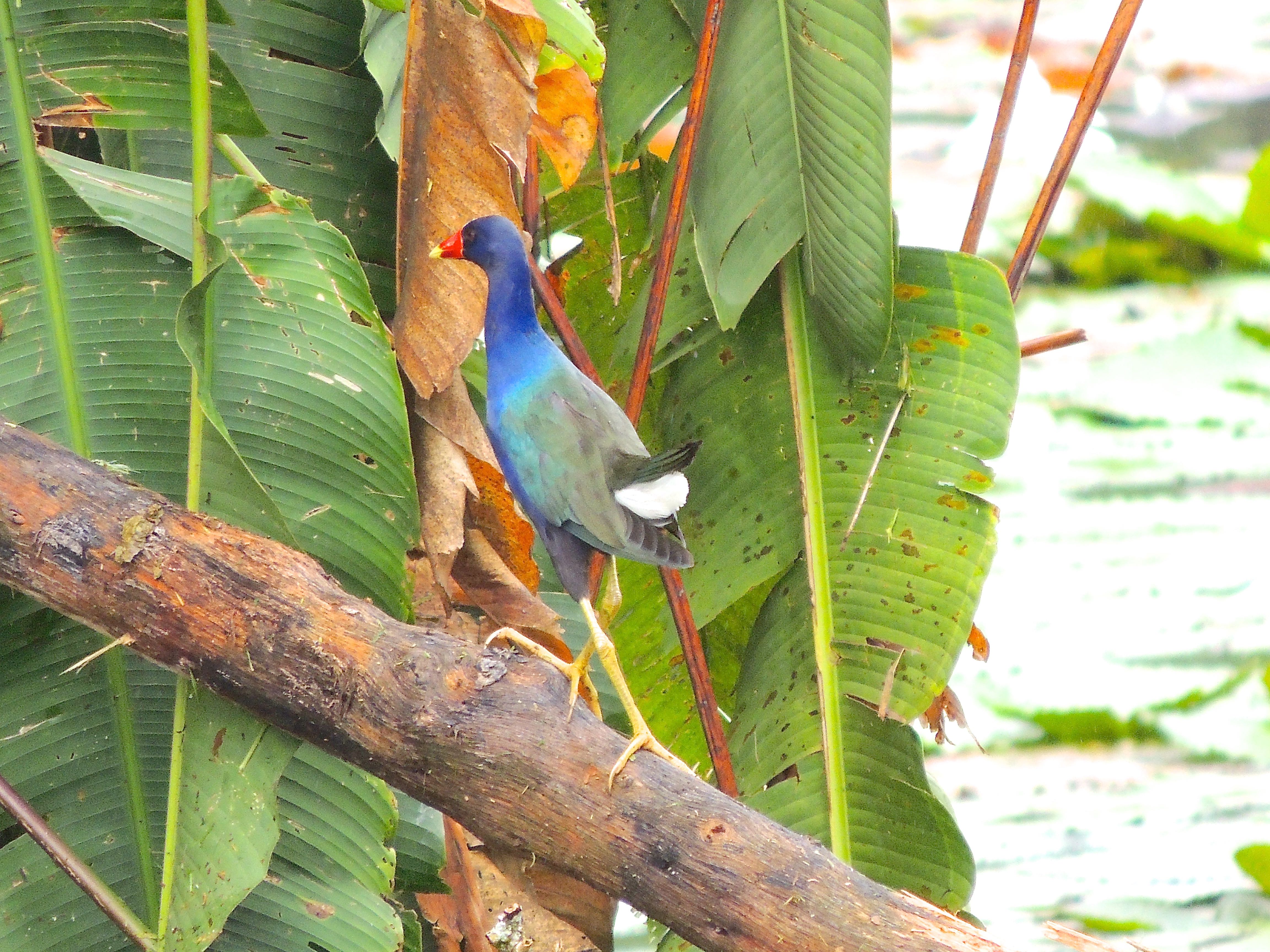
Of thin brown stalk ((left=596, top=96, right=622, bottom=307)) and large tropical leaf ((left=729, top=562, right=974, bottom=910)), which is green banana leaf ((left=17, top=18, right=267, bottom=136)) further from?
large tropical leaf ((left=729, top=562, right=974, bottom=910))

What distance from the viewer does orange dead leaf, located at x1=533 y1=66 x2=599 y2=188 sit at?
1.74 meters

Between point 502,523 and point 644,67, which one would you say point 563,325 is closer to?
point 502,523

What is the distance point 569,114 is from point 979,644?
1041 millimetres

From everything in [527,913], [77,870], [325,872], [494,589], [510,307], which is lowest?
[77,870]

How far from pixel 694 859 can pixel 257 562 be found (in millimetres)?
561

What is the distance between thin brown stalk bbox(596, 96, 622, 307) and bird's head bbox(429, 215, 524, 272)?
19cm

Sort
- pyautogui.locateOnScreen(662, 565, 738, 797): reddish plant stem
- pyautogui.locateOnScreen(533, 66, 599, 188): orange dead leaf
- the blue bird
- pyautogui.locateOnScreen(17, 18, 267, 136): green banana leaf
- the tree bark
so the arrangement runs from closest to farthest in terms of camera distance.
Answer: the tree bark, the blue bird, pyautogui.locateOnScreen(17, 18, 267, 136): green banana leaf, pyautogui.locateOnScreen(533, 66, 599, 188): orange dead leaf, pyautogui.locateOnScreen(662, 565, 738, 797): reddish plant stem

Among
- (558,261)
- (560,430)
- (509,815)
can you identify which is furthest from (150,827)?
(558,261)

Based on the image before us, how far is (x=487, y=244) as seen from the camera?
162cm

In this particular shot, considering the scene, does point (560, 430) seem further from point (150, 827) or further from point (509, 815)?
point (150, 827)

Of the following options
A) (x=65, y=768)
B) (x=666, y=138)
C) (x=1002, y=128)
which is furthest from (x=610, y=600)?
(x=666, y=138)

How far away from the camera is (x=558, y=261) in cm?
212

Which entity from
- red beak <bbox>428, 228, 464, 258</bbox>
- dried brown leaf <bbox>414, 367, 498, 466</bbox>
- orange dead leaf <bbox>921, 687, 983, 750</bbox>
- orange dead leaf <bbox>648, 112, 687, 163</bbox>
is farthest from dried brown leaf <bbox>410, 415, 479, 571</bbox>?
orange dead leaf <bbox>648, 112, 687, 163</bbox>

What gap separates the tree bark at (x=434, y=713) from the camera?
1193 mm
